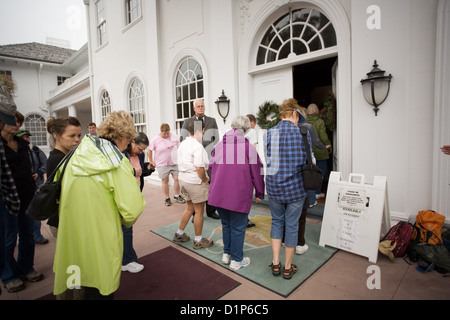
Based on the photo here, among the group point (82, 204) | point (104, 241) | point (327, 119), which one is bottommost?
point (104, 241)

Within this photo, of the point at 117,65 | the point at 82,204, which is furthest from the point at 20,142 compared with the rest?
the point at 117,65

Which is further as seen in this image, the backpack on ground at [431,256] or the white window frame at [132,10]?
the white window frame at [132,10]

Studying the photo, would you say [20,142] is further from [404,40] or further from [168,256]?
[404,40]

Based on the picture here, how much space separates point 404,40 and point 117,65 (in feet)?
31.6

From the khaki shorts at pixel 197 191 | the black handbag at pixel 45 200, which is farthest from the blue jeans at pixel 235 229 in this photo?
the black handbag at pixel 45 200

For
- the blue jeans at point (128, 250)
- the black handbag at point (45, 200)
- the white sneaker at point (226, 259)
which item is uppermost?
the black handbag at point (45, 200)

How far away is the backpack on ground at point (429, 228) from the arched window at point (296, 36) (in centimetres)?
308

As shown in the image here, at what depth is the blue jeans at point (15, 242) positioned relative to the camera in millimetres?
2529

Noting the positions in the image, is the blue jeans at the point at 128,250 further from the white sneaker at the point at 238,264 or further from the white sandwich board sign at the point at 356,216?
the white sandwich board sign at the point at 356,216

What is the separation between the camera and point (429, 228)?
9.61 ft

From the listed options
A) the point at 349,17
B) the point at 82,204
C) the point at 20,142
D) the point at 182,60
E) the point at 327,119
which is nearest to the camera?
the point at 82,204

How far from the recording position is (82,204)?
1.67 metres

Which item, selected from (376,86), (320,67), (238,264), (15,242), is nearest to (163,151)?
(15,242)

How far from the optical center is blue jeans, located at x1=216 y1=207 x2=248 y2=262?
2754mm
